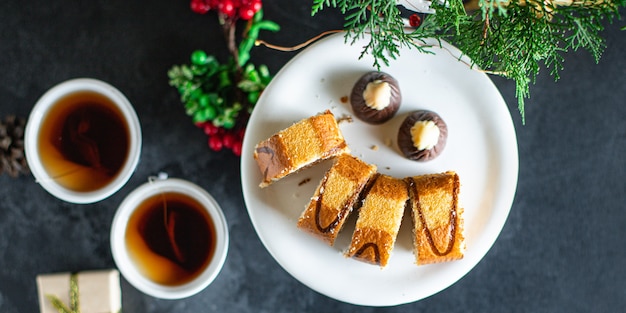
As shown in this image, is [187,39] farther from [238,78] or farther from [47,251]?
[47,251]

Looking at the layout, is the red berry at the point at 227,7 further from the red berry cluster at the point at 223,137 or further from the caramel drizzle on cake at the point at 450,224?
the caramel drizzle on cake at the point at 450,224

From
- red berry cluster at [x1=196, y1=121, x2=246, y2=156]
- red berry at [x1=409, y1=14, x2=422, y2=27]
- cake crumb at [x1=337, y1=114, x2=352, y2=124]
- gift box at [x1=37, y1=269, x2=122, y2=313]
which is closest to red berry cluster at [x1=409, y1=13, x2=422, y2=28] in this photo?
red berry at [x1=409, y1=14, x2=422, y2=27]

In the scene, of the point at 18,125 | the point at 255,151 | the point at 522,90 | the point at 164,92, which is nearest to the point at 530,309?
the point at 522,90

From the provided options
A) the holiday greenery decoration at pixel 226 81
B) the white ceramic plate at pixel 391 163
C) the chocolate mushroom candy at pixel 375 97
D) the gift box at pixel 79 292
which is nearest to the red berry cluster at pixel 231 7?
the holiday greenery decoration at pixel 226 81

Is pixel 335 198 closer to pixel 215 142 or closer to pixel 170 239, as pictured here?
pixel 215 142

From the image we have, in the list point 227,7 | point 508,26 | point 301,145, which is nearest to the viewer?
point 508,26

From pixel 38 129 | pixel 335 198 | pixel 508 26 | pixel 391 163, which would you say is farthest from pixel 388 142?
pixel 38 129
